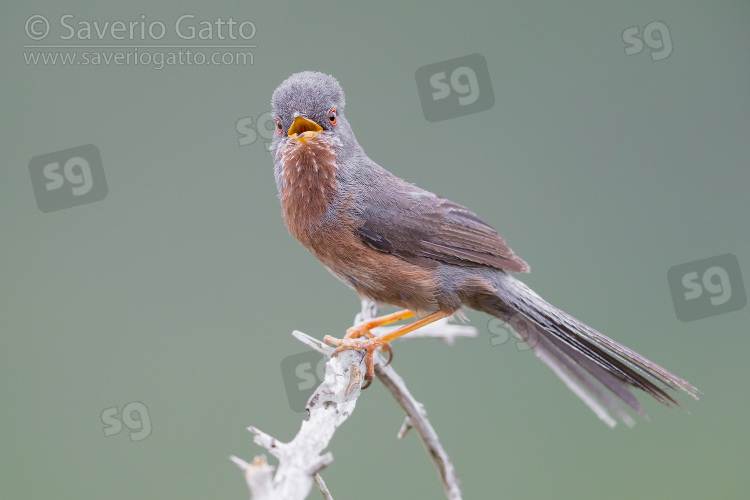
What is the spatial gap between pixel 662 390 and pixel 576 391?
1.38 ft

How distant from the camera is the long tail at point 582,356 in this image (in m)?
3.04

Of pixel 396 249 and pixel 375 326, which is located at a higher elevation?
pixel 396 249

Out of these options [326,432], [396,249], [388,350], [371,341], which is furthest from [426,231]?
[326,432]

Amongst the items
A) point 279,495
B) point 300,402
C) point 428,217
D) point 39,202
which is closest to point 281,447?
point 279,495

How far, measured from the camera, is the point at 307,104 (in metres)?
3.15

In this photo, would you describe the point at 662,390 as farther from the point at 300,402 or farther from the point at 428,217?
the point at 300,402

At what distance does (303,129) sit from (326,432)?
1.47 m

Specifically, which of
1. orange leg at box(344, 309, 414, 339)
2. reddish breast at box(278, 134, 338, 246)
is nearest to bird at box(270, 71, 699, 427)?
reddish breast at box(278, 134, 338, 246)

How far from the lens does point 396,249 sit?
3.30 m

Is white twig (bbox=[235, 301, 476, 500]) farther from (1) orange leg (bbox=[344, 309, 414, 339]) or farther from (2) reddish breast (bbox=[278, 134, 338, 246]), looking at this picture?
(2) reddish breast (bbox=[278, 134, 338, 246])

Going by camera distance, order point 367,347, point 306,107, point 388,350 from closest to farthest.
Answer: point 306,107 → point 367,347 → point 388,350

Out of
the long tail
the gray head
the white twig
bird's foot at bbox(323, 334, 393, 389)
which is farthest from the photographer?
bird's foot at bbox(323, 334, 393, 389)

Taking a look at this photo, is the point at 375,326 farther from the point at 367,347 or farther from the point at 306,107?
the point at 306,107

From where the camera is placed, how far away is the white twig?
6.05ft
